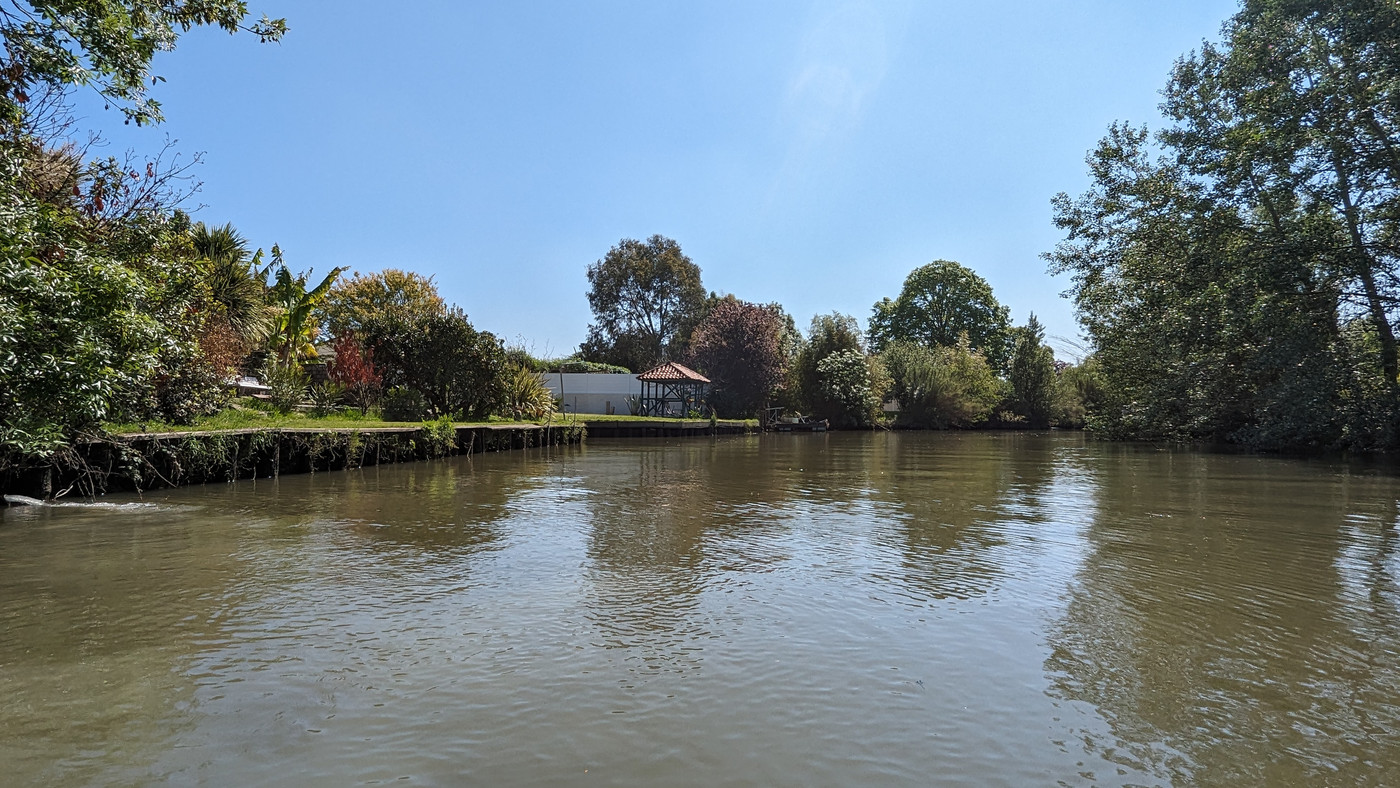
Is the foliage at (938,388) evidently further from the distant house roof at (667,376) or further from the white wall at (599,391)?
the white wall at (599,391)

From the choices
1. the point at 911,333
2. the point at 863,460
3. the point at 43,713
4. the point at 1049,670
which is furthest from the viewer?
the point at 911,333

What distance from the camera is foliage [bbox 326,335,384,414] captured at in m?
21.8

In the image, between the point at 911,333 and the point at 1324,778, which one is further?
the point at 911,333

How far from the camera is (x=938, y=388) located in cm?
5009

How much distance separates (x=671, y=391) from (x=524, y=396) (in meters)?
16.0

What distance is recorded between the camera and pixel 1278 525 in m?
8.62

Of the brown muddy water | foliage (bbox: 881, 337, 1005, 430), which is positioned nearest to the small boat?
foliage (bbox: 881, 337, 1005, 430)

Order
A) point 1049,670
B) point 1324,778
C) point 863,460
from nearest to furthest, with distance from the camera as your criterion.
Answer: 1. point 1324,778
2. point 1049,670
3. point 863,460

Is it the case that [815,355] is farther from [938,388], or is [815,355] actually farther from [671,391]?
[671,391]

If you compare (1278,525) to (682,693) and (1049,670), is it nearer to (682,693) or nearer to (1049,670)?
Answer: (1049,670)

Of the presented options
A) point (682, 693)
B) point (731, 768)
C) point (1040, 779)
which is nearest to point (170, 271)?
point (682, 693)

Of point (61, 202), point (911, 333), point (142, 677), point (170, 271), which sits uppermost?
point (911, 333)

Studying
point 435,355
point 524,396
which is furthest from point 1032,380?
point 435,355

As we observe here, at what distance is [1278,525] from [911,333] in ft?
184
